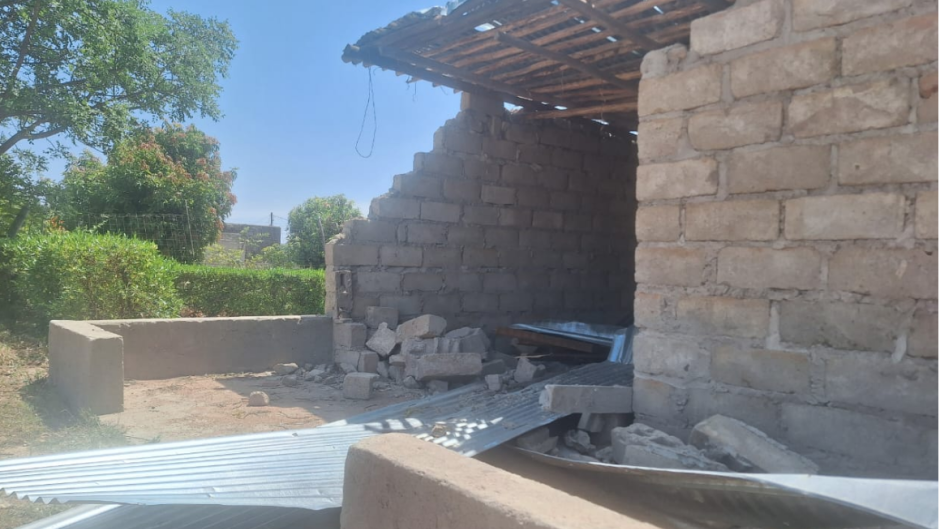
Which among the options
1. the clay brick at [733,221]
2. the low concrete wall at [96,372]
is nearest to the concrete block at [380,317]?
the low concrete wall at [96,372]

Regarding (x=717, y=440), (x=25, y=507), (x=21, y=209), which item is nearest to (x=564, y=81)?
(x=717, y=440)

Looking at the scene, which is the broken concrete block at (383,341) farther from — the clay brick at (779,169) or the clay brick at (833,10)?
the clay brick at (833,10)

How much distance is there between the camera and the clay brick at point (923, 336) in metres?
2.88

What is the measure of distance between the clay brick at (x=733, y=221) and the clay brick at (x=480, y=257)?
3692mm

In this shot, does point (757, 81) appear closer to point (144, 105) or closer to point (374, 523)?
point (374, 523)

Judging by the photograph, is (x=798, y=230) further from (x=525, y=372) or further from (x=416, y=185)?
(x=416, y=185)

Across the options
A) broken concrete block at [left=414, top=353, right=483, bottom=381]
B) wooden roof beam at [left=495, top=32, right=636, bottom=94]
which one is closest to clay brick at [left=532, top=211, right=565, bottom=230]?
wooden roof beam at [left=495, top=32, right=636, bottom=94]

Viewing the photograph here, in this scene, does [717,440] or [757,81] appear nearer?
[717,440]

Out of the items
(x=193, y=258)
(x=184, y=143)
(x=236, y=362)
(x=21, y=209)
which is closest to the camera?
(x=236, y=362)

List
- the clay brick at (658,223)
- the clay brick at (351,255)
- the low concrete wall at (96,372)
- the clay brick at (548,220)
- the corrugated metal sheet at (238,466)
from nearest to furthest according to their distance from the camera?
the corrugated metal sheet at (238,466) → the clay brick at (658,223) → the low concrete wall at (96,372) → the clay brick at (351,255) → the clay brick at (548,220)

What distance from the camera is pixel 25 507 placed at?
3.28 m

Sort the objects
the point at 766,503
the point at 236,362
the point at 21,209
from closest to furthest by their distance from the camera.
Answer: the point at 766,503 → the point at 236,362 → the point at 21,209

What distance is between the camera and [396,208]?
680cm

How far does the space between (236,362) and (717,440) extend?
5.10 m
